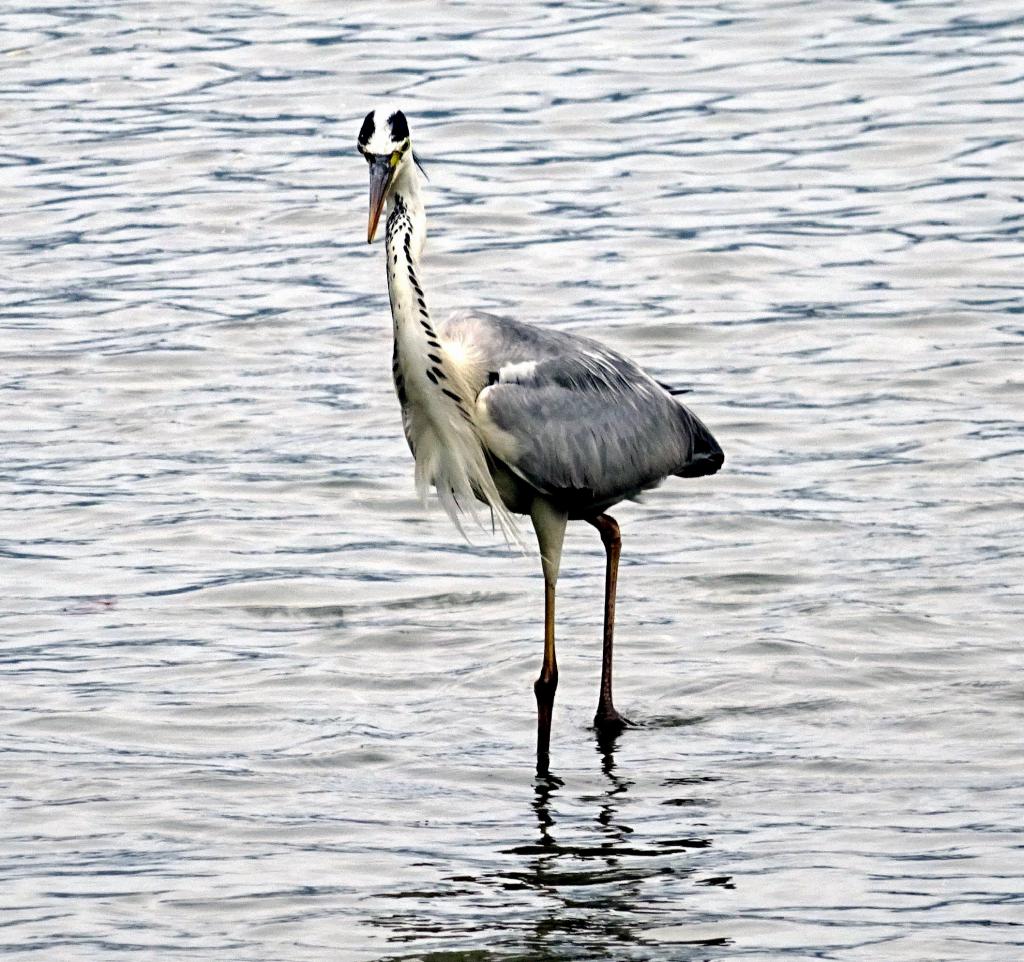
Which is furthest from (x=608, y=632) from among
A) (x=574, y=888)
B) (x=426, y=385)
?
(x=574, y=888)

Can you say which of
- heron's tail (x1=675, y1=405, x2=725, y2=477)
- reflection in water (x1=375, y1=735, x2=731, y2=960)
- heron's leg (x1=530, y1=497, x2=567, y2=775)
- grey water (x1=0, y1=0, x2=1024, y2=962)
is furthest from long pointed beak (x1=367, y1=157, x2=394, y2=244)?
reflection in water (x1=375, y1=735, x2=731, y2=960)

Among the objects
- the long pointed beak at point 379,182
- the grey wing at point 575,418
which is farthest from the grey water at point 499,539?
the long pointed beak at point 379,182

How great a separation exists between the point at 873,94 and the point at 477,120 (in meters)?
3.30

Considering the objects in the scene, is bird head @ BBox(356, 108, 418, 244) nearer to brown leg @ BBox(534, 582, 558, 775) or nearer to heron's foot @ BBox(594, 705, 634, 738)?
brown leg @ BBox(534, 582, 558, 775)

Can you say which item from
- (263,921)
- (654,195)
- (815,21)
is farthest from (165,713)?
(815,21)

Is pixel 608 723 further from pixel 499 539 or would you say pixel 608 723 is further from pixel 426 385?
pixel 499 539

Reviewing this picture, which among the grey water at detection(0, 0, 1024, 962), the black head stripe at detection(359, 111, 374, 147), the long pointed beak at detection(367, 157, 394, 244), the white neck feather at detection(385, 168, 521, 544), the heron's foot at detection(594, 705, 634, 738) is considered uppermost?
the black head stripe at detection(359, 111, 374, 147)

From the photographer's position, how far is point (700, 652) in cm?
957

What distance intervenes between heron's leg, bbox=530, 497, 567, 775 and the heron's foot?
195 mm

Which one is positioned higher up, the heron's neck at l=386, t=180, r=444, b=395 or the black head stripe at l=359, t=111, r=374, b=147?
the black head stripe at l=359, t=111, r=374, b=147

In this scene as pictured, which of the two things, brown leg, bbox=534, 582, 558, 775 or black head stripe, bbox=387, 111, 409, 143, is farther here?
brown leg, bbox=534, 582, 558, 775

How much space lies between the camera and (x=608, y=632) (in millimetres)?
8906

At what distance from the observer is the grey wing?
8.71 meters

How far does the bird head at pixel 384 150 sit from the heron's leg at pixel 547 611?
4.53 ft
